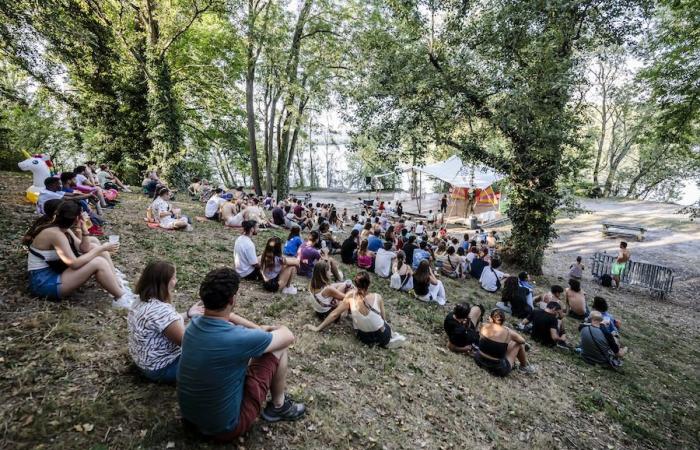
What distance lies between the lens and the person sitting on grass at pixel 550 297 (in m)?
7.48

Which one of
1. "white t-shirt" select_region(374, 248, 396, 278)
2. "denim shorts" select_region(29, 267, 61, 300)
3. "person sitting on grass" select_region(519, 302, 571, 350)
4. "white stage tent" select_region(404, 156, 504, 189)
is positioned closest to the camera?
"denim shorts" select_region(29, 267, 61, 300)

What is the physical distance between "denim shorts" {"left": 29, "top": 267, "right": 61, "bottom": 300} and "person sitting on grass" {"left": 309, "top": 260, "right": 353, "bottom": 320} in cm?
319

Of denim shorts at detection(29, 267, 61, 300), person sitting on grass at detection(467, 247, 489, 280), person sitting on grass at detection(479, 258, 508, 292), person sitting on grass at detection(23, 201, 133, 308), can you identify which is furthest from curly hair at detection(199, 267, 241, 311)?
person sitting on grass at detection(467, 247, 489, 280)

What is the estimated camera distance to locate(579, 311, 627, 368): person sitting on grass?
6.33m

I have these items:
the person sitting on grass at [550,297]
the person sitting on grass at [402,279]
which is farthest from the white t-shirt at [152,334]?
the person sitting on grass at [550,297]

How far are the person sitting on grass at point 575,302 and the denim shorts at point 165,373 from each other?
Result: 877 centimetres

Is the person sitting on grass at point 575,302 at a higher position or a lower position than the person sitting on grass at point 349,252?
lower

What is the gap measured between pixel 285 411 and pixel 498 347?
12.0ft

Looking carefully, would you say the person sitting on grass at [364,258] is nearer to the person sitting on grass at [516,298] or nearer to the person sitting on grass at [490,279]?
the person sitting on grass at [516,298]

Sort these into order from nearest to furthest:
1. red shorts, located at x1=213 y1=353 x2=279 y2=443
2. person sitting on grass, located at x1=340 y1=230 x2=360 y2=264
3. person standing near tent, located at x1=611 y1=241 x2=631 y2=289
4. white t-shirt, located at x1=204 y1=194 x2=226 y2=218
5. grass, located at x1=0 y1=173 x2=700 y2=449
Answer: red shorts, located at x1=213 y1=353 x2=279 y2=443, grass, located at x1=0 y1=173 x2=700 y2=449, person sitting on grass, located at x1=340 y1=230 x2=360 y2=264, white t-shirt, located at x1=204 y1=194 x2=226 y2=218, person standing near tent, located at x1=611 y1=241 x2=631 y2=289

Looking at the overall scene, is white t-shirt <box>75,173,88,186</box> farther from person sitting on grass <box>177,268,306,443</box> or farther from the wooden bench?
the wooden bench

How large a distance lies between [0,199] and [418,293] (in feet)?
31.6

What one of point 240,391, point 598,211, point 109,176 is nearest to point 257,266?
point 240,391

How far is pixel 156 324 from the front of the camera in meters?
2.80
